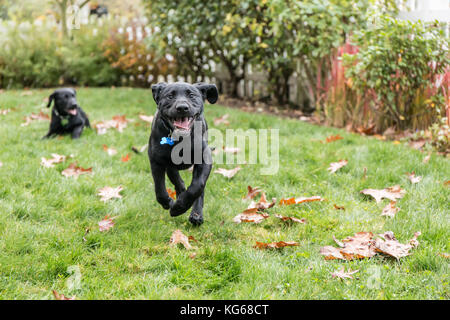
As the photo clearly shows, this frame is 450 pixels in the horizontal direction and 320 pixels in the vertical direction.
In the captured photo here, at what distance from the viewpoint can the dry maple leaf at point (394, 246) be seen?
2.67m

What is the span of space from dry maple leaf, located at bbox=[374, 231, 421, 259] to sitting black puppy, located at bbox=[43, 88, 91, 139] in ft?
14.3

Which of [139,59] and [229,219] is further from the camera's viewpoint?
[139,59]

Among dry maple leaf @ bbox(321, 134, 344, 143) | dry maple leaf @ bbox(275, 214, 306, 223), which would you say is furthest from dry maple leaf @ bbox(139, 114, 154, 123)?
dry maple leaf @ bbox(275, 214, 306, 223)

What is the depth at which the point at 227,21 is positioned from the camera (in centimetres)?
775

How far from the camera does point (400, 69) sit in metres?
5.54

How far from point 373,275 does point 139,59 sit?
9.65m

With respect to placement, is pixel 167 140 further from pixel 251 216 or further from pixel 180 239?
pixel 251 216

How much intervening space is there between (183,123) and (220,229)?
83 centimetres

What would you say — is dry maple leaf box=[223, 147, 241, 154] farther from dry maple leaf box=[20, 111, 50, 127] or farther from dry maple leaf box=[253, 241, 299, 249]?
dry maple leaf box=[20, 111, 50, 127]

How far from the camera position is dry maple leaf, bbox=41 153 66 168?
456cm

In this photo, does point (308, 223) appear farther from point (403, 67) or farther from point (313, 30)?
point (313, 30)

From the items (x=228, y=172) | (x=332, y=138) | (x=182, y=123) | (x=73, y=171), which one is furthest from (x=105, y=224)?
(x=332, y=138)

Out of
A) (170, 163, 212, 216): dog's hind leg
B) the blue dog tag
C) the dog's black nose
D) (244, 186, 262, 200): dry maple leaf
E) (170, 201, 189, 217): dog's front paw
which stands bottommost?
(244, 186, 262, 200): dry maple leaf

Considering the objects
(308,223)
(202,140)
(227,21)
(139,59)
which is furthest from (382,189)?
(139,59)
